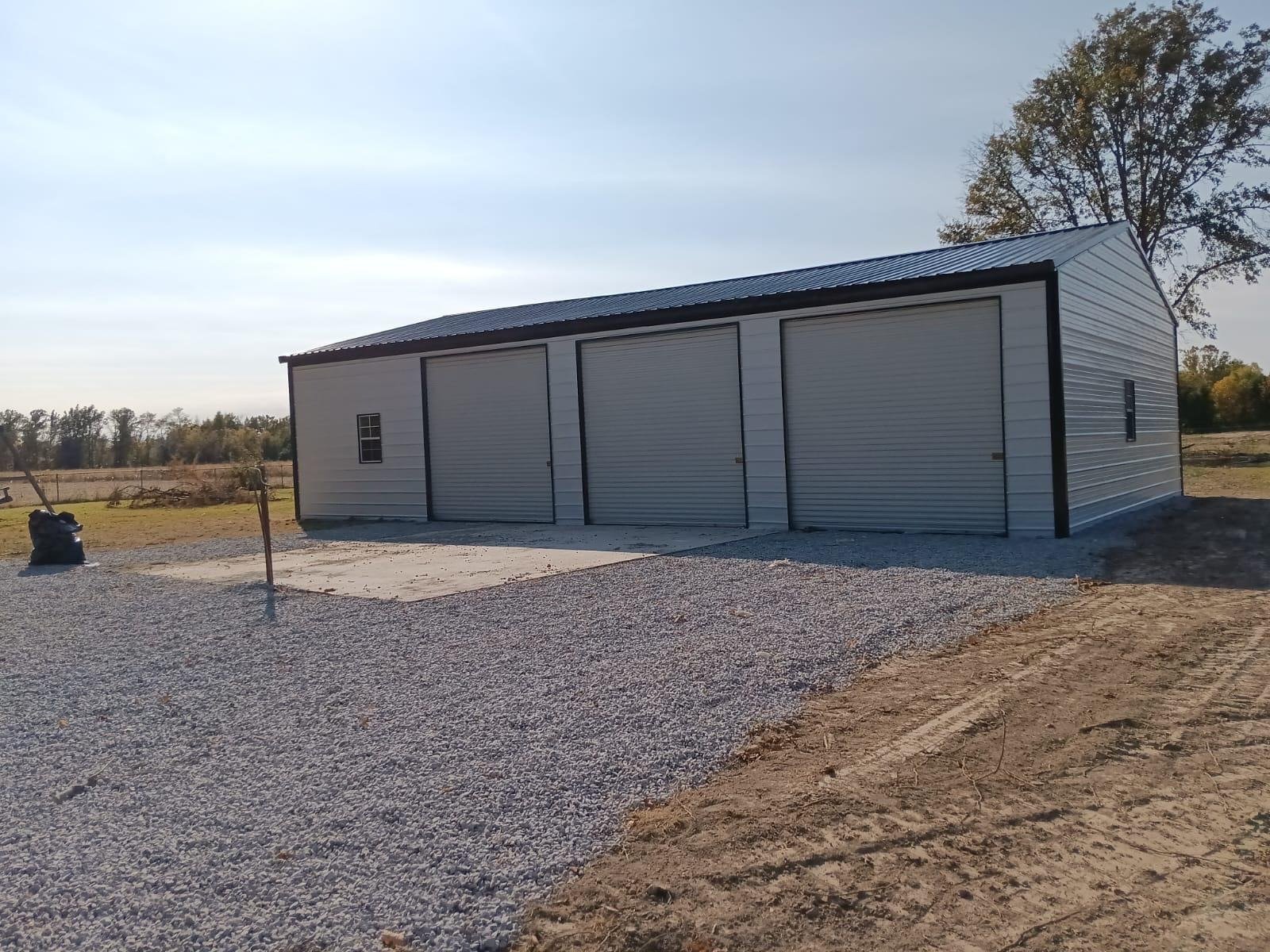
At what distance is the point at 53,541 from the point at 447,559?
541 centimetres

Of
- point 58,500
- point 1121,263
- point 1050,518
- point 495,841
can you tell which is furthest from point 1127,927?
point 58,500

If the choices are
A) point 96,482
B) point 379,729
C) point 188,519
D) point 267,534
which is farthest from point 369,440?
point 96,482

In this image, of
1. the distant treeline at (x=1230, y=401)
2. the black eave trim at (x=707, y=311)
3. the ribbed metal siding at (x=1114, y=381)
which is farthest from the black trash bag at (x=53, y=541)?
the distant treeline at (x=1230, y=401)

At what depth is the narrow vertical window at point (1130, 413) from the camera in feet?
49.2

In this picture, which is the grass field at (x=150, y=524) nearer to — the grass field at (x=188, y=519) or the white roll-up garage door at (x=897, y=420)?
the grass field at (x=188, y=519)

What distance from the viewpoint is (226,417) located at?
58281mm

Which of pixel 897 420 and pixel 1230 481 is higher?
pixel 897 420

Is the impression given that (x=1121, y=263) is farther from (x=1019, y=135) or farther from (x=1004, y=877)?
(x=1019, y=135)

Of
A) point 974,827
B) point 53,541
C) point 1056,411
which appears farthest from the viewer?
point 53,541

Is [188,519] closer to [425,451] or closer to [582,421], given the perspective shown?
[425,451]

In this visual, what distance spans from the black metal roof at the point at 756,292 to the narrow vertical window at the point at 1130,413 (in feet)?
7.65

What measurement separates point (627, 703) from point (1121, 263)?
13050mm

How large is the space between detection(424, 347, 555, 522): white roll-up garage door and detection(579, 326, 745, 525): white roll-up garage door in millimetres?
1004

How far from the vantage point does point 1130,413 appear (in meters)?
15.2
